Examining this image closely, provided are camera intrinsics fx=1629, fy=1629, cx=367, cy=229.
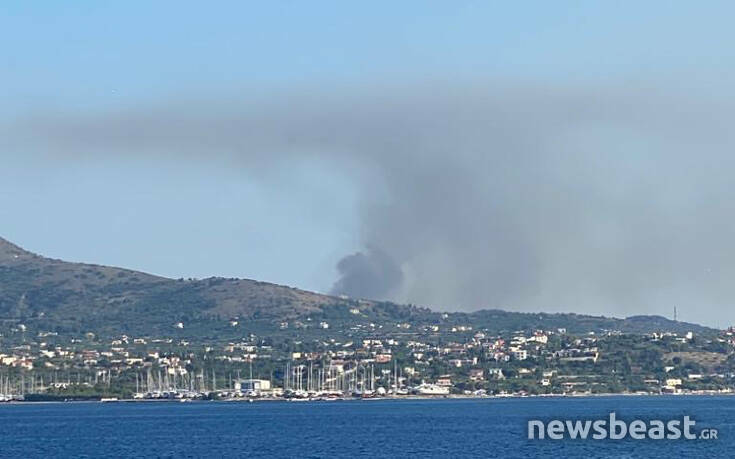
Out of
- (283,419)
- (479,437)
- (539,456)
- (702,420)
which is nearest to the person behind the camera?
(539,456)

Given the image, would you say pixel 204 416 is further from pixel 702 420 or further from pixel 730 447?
pixel 730 447

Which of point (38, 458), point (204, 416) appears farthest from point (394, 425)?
point (38, 458)

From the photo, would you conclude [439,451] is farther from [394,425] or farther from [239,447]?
[394,425]

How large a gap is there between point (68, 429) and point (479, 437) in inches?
1906

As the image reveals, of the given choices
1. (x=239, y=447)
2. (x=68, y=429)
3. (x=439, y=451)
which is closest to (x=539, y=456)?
(x=439, y=451)

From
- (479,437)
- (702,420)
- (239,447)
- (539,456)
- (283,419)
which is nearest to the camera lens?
(539,456)

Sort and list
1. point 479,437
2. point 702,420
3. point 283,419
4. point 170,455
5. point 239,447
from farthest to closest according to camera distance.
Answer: point 283,419 < point 702,420 < point 479,437 < point 239,447 < point 170,455

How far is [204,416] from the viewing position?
196m

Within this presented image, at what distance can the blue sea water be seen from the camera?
119 m

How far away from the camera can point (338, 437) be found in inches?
5571

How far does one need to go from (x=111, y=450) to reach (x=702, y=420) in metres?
62.1

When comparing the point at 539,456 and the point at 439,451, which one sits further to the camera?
the point at 439,451

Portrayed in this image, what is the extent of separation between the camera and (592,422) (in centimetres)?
13362

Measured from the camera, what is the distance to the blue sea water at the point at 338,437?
119m
